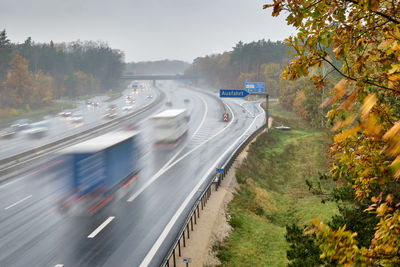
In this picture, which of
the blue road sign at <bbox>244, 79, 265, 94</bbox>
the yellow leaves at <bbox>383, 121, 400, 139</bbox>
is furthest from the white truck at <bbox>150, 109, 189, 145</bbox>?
the yellow leaves at <bbox>383, 121, 400, 139</bbox>

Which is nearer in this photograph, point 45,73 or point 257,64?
point 45,73

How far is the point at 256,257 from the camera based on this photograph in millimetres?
16203

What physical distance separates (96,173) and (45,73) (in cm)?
10755

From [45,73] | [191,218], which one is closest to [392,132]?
[191,218]

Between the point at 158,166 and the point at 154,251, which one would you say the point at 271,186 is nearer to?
the point at 158,166

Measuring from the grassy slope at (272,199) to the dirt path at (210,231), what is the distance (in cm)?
51

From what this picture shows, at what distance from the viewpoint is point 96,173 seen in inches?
974

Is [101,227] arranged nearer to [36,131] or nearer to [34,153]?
[34,153]

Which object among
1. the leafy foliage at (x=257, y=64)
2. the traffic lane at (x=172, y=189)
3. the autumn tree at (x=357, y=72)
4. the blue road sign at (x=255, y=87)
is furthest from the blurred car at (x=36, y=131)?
the leafy foliage at (x=257, y=64)

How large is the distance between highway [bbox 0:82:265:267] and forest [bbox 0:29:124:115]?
197ft

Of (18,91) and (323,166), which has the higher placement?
(18,91)

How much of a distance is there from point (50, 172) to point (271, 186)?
2056 centimetres

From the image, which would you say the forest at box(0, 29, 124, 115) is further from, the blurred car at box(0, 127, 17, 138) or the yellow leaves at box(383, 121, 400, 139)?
the yellow leaves at box(383, 121, 400, 139)

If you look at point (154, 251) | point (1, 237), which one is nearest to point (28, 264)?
point (1, 237)
